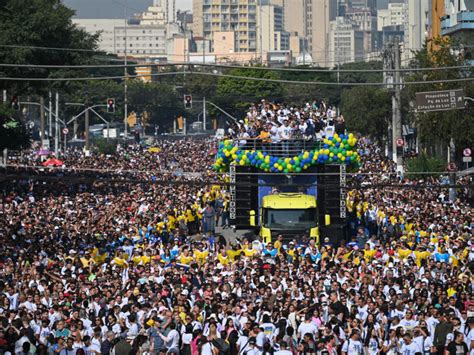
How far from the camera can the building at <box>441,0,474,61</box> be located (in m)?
73.6

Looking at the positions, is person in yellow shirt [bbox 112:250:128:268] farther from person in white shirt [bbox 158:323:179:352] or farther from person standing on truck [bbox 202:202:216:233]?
person standing on truck [bbox 202:202:216:233]

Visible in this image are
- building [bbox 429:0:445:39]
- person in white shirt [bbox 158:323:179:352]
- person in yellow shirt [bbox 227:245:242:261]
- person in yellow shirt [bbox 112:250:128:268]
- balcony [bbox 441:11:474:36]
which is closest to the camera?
person in white shirt [bbox 158:323:179:352]

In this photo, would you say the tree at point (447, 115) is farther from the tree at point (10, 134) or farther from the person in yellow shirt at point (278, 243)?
the person in yellow shirt at point (278, 243)

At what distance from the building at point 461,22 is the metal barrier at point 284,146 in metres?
30.4

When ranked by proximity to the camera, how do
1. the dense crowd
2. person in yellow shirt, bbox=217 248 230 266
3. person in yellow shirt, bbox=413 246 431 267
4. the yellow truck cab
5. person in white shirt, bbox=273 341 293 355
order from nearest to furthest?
person in white shirt, bbox=273 341 293 355
person in yellow shirt, bbox=413 246 431 267
person in yellow shirt, bbox=217 248 230 266
the yellow truck cab
the dense crowd

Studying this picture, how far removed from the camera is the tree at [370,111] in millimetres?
87812

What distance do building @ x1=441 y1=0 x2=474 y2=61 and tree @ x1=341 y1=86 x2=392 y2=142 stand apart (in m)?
8.41

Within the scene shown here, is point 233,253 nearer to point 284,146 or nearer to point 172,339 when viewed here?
point 284,146

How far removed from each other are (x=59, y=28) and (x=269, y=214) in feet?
108

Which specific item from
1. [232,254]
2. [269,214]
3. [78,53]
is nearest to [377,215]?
[269,214]

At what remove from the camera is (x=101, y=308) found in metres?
25.1

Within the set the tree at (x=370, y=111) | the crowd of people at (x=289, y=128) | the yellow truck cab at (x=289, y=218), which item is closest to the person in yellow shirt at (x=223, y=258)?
the yellow truck cab at (x=289, y=218)

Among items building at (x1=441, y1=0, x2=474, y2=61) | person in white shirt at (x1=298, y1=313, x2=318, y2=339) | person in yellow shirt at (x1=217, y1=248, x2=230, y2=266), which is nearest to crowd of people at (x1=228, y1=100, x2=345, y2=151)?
person in yellow shirt at (x1=217, y1=248, x2=230, y2=266)

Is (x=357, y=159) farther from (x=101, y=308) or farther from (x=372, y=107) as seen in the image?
(x=372, y=107)
